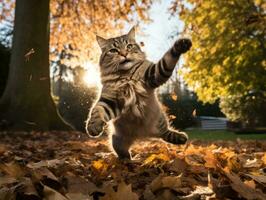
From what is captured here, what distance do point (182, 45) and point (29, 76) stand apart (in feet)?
28.7

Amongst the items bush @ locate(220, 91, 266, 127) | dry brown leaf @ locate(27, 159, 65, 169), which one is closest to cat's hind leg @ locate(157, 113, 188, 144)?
dry brown leaf @ locate(27, 159, 65, 169)

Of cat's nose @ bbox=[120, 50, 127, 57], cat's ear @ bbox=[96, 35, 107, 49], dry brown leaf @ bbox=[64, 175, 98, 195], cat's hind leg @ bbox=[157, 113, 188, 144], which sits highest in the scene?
cat's ear @ bbox=[96, 35, 107, 49]

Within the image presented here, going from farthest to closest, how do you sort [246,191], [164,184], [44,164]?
[44,164] < [164,184] < [246,191]

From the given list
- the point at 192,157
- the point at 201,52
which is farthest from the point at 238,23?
the point at 192,157

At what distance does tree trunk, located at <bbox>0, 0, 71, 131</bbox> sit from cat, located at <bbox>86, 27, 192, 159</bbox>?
301 inches

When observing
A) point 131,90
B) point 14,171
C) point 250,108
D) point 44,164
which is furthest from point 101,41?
point 250,108

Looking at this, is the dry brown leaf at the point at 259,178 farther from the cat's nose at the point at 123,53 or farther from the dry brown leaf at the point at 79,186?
the cat's nose at the point at 123,53

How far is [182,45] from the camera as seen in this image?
3.17 meters

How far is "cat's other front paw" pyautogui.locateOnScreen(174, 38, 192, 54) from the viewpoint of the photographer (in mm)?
3146

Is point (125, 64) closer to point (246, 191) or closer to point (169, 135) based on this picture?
point (169, 135)

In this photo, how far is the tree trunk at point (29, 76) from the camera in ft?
36.2

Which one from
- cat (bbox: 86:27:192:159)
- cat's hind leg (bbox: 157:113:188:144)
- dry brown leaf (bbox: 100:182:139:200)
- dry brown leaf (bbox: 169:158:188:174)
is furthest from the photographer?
cat's hind leg (bbox: 157:113:188:144)

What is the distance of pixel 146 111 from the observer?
3516mm

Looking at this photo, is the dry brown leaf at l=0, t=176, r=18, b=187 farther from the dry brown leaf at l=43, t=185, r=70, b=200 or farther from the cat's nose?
the cat's nose
